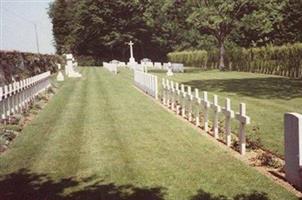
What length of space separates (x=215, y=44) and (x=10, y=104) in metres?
68.3

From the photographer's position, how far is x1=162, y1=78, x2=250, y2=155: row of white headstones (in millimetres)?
10477

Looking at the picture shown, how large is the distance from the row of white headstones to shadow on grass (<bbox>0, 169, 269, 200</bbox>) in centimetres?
310

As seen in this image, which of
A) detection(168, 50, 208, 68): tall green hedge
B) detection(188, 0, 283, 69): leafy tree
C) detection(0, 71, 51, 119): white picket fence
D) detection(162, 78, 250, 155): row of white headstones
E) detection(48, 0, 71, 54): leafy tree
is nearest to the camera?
detection(162, 78, 250, 155): row of white headstones

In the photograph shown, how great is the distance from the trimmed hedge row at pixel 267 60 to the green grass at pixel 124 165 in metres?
24.9

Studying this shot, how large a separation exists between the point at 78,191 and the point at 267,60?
38186 millimetres

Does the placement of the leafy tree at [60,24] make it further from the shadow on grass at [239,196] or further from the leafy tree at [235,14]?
the shadow on grass at [239,196]

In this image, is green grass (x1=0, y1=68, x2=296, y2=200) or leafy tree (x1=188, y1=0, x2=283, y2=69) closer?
green grass (x1=0, y1=68, x2=296, y2=200)

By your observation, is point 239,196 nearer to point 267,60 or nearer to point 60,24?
point 267,60

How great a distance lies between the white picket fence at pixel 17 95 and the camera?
638 inches

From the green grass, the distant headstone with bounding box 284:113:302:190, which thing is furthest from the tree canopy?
the distant headstone with bounding box 284:113:302:190

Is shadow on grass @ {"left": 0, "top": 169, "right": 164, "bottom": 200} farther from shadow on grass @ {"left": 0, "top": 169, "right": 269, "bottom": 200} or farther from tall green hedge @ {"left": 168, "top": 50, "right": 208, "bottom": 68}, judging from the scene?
tall green hedge @ {"left": 168, "top": 50, "right": 208, "bottom": 68}

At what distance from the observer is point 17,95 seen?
18.4 m

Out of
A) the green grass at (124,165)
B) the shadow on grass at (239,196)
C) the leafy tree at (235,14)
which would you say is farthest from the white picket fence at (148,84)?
the leafy tree at (235,14)

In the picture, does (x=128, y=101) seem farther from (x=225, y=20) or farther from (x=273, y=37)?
(x=273, y=37)
